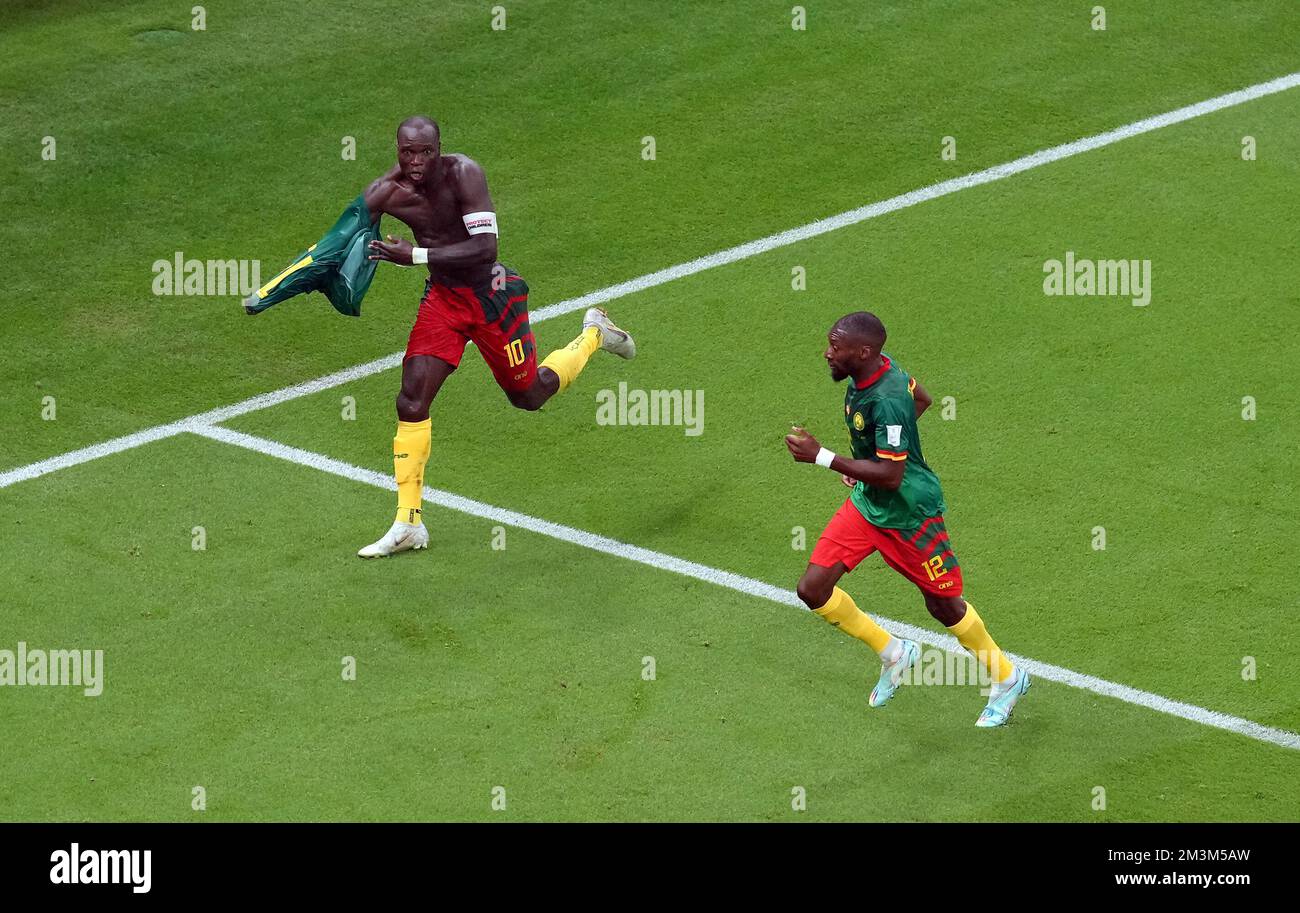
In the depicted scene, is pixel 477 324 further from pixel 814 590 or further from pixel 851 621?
pixel 851 621

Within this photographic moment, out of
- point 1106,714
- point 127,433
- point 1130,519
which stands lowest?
point 1106,714

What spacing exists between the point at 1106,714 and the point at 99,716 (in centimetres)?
563

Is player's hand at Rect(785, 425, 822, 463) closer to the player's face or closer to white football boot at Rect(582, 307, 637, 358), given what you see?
the player's face

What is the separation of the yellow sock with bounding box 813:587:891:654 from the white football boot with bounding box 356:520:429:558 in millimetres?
2980

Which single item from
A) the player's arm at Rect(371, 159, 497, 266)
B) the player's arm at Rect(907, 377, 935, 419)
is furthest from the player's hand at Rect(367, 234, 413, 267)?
the player's arm at Rect(907, 377, 935, 419)

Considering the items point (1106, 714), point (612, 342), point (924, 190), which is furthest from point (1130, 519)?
point (924, 190)

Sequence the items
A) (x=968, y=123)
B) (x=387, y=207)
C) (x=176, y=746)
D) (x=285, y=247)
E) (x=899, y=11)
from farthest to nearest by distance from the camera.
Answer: (x=899, y=11)
(x=968, y=123)
(x=285, y=247)
(x=387, y=207)
(x=176, y=746)

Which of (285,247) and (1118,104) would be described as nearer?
(285,247)

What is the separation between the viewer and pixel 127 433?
15.5 meters

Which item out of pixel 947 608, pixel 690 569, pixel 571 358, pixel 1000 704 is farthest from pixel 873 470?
pixel 571 358

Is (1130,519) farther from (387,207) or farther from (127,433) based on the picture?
(127,433)

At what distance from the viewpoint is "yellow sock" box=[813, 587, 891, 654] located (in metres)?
12.2

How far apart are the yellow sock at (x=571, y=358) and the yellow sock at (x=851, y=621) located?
3424 millimetres

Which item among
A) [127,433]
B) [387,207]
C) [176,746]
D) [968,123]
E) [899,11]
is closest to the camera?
[176,746]
